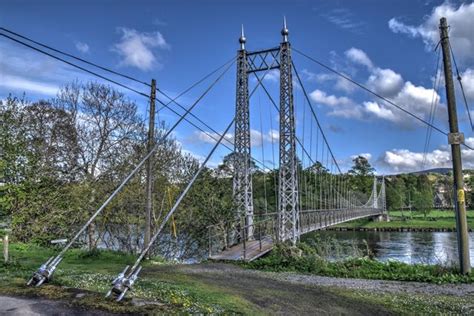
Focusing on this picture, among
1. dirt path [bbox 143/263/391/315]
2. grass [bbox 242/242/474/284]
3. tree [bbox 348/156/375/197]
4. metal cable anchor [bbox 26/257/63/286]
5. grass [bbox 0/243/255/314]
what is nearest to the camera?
grass [bbox 0/243/255/314]

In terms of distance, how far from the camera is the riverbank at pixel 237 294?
18.2ft

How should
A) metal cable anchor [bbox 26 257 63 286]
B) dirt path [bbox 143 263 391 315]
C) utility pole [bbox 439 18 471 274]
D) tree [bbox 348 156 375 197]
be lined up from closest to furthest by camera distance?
1. dirt path [bbox 143 263 391 315]
2. metal cable anchor [bbox 26 257 63 286]
3. utility pole [bbox 439 18 471 274]
4. tree [bbox 348 156 375 197]

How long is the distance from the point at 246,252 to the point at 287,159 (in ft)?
14.0

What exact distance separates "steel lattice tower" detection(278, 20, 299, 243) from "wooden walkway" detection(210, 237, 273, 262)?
1092 mm

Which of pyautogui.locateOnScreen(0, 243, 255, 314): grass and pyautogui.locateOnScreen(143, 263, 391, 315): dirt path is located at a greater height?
pyautogui.locateOnScreen(0, 243, 255, 314): grass

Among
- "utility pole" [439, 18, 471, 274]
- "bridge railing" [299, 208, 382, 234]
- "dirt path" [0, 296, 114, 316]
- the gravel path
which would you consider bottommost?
the gravel path

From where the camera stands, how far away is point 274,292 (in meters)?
6.96

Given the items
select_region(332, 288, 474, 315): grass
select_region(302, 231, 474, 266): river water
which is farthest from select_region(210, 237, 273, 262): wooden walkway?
select_region(332, 288, 474, 315): grass

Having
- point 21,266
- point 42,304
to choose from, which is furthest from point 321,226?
point 42,304

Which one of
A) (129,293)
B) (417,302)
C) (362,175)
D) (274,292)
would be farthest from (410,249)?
(362,175)

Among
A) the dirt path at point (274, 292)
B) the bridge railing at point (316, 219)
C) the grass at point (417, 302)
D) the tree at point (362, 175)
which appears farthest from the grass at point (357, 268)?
the tree at point (362, 175)

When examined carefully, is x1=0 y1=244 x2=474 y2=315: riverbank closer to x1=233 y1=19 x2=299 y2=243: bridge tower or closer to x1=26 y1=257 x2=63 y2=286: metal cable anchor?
x1=26 y1=257 x2=63 y2=286: metal cable anchor

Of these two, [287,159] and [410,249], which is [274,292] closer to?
[287,159]

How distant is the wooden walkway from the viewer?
12007 millimetres
